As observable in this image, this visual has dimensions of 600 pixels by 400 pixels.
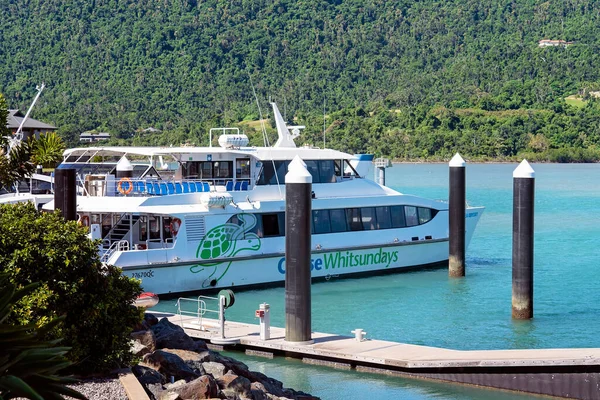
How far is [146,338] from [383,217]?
17039 millimetres

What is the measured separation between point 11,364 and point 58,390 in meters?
0.46

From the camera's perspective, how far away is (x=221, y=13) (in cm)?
17350

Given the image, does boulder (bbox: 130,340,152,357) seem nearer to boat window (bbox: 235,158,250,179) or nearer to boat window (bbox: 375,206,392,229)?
boat window (bbox: 235,158,250,179)

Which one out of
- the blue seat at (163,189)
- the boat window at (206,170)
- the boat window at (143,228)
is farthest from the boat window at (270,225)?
the boat window at (143,228)

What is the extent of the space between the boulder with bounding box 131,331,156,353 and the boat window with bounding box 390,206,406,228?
56.2ft

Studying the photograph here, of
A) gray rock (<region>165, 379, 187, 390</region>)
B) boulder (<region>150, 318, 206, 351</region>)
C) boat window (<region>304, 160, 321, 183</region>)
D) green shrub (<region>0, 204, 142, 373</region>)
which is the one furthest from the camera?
boat window (<region>304, 160, 321, 183</region>)

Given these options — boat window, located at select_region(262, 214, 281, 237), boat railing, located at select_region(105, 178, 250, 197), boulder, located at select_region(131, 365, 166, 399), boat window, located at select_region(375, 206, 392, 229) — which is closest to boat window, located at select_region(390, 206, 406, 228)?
boat window, located at select_region(375, 206, 392, 229)

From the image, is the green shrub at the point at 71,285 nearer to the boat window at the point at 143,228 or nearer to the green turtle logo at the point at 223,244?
the green turtle logo at the point at 223,244

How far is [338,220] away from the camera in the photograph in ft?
94.7

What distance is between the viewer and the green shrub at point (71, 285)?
11.1 m

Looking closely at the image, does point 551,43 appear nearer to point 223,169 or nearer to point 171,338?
point 223,169

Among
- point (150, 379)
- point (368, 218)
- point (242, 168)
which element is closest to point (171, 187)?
point (242, 168)

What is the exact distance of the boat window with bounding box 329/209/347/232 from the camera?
2869 cm

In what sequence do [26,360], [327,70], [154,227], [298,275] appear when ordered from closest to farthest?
1. [26,360]
2. [298,275]
3. [154,227]
4. [327,70]
